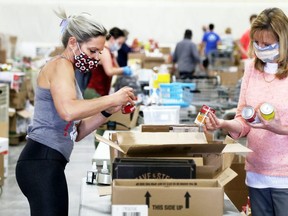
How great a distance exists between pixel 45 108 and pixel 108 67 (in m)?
3.80

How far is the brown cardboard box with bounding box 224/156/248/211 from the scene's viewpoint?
415 cm

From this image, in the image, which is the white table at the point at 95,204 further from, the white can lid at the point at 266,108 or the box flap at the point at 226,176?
the white can lid at the point at 266,108

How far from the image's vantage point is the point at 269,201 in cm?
293

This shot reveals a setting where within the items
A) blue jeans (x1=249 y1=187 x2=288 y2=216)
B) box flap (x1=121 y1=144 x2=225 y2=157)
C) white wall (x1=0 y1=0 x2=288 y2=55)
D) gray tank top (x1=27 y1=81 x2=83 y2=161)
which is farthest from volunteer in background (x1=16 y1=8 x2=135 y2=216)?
white wall (x1=0 y1=0 x2=288 y2=55)

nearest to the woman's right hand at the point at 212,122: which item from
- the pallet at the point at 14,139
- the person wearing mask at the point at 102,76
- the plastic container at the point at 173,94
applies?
the plastic container at the point at 173,94

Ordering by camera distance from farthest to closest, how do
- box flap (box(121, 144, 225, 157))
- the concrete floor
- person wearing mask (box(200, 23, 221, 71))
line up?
person wearing mask (box(200, 23, 221, 71)) → the concrete floor → box flap (box(121, 144, 225, 157))

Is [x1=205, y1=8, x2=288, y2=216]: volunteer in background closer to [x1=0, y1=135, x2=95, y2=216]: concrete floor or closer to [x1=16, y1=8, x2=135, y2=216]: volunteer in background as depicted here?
[x1=16, y1=8, x2=135, y2=216]: volunteer in background

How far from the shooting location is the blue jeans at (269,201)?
2856 mm

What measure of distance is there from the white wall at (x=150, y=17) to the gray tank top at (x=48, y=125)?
14832 mm

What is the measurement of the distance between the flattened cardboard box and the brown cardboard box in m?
1.07

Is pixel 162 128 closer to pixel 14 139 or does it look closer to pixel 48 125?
pixel 48 125

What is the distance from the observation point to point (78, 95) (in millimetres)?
3049

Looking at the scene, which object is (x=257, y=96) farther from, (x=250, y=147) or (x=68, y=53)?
(x=68, y=53)

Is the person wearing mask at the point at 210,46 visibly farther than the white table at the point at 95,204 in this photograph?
Yes
